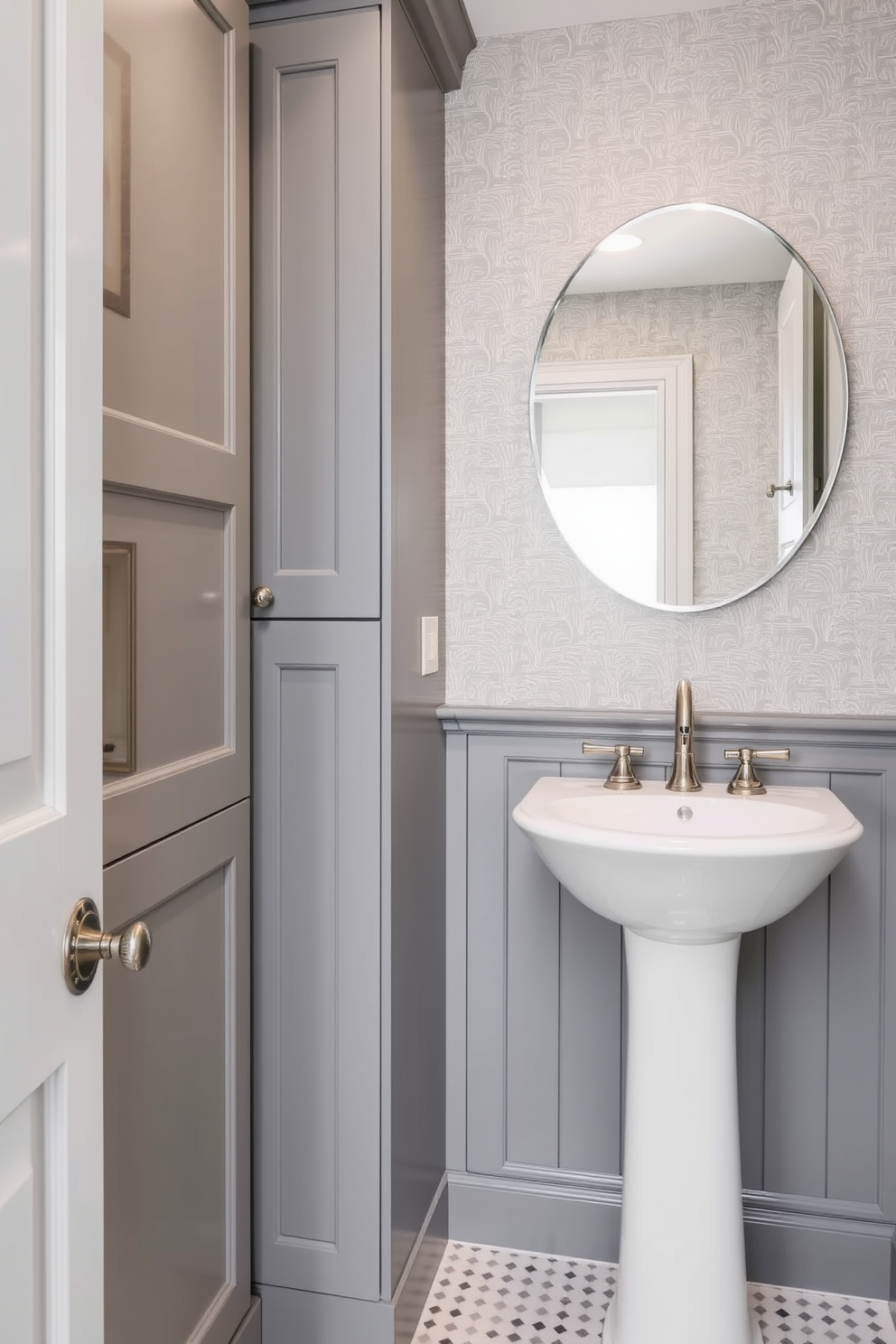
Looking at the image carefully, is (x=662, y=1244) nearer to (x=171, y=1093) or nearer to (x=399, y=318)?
(x=171, y=1093)

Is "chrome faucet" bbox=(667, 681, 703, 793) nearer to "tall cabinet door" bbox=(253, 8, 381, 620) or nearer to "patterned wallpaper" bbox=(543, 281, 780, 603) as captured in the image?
"patterned wallpaper" bbox=(543, 281, 780, 603)

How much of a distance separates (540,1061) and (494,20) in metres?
2.02

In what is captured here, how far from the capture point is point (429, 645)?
6.17 feet

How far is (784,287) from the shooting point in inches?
73.3

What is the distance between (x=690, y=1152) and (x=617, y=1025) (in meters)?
0.42

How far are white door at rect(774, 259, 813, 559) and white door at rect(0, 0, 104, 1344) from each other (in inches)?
53.8

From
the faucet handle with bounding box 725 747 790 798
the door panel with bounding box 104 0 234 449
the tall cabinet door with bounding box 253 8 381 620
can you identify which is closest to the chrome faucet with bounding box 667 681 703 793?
the faucet handle with bounding box 725 747 790 798

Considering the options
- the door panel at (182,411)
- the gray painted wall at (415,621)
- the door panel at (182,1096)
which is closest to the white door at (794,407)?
the gray painted wall at (415,621)

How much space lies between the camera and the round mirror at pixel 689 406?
1.86 metres

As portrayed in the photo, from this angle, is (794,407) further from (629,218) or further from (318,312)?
(318,312)

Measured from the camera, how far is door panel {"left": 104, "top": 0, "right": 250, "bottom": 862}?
1.23m

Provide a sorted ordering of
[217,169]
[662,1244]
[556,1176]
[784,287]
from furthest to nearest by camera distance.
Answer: [556,1176], [784,287], [662,1244], [217,169]

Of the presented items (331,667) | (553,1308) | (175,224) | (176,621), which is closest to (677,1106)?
(553,1308)

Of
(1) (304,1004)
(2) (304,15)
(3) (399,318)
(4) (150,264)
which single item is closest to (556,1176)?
(1) (304,1004)
